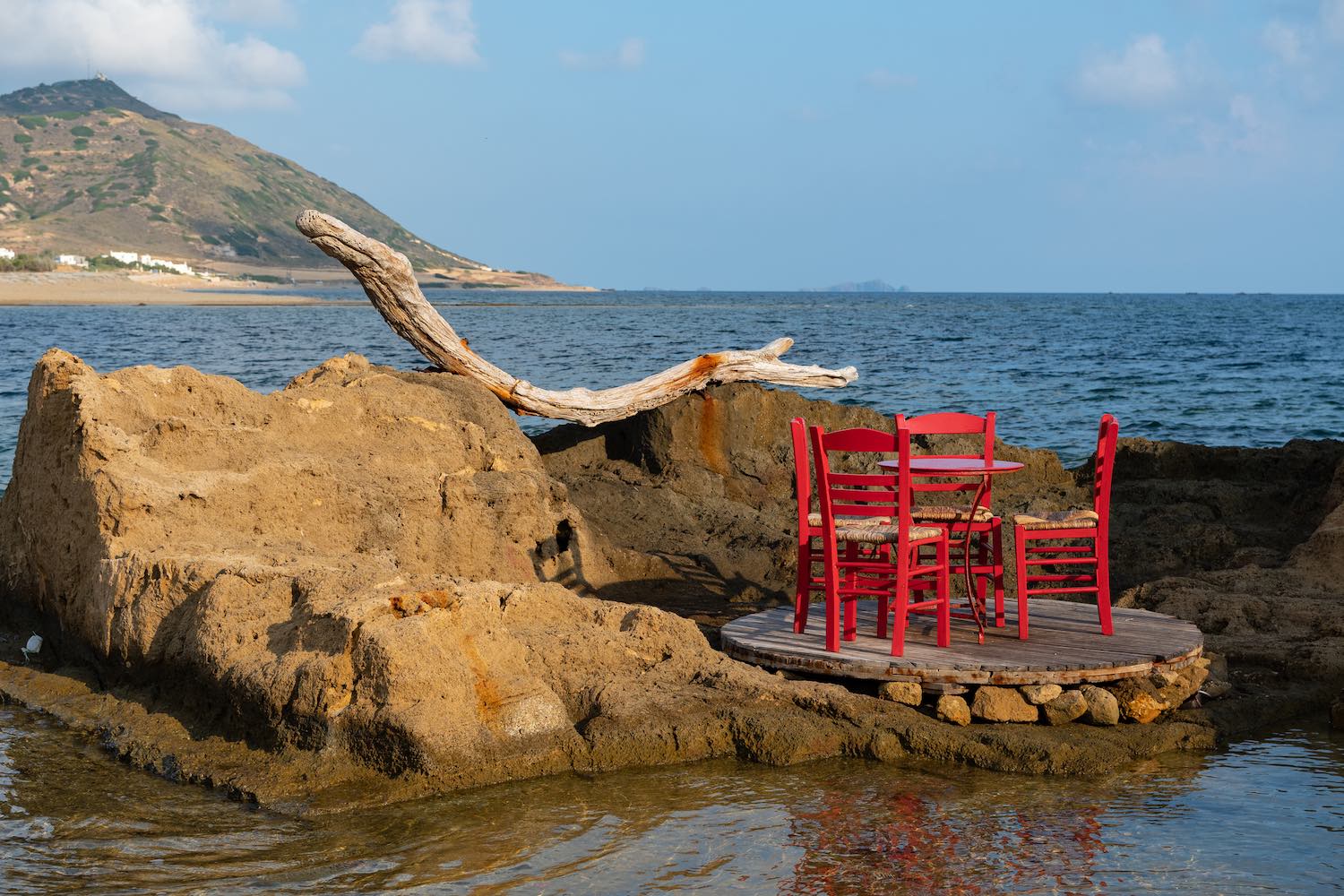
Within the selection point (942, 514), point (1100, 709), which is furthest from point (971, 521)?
point (1100, 709)

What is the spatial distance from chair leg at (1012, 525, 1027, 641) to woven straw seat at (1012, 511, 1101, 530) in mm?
53

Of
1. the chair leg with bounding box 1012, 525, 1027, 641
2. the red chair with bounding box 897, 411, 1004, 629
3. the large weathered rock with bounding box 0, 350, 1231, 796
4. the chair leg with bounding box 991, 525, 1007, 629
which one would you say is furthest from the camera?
the chair leg with bounding box 991, 525, 1007, 629

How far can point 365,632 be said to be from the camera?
573 cm

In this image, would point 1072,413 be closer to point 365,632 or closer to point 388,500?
point 388,500

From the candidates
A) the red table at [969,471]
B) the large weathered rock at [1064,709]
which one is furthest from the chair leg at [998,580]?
the large weathered rock at [1064,709]

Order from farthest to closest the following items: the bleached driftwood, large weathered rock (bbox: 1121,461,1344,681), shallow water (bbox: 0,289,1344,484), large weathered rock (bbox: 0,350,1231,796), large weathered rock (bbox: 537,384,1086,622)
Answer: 1. shallow water (bbox: 0,289,1344,484)
2. the bleached driftwood
3. large weathered rock (bbox: 537,384,1086,622)
4. large weathered rock (bbox: 1121,461,1344,681)
5. large weathered rock (bbox: 0,350,1231,796)

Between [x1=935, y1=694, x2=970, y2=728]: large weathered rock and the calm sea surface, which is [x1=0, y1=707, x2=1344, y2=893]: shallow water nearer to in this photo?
the calm sea surface

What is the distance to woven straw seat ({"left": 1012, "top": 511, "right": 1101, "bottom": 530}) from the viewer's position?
7.11 meters

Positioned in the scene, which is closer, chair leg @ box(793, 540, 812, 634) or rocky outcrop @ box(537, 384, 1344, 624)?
chair leg @ box(793, 540, 812, 634)

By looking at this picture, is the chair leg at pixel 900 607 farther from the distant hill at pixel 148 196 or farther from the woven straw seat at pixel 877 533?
the distant hill at pixel 148 196

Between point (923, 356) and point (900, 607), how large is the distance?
3524 cm

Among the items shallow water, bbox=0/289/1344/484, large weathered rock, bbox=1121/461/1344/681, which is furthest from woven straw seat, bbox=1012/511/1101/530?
shallow water, bbox=0/289/1344/484

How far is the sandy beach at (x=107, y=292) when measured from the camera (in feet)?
245

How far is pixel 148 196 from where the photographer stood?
151 meters
